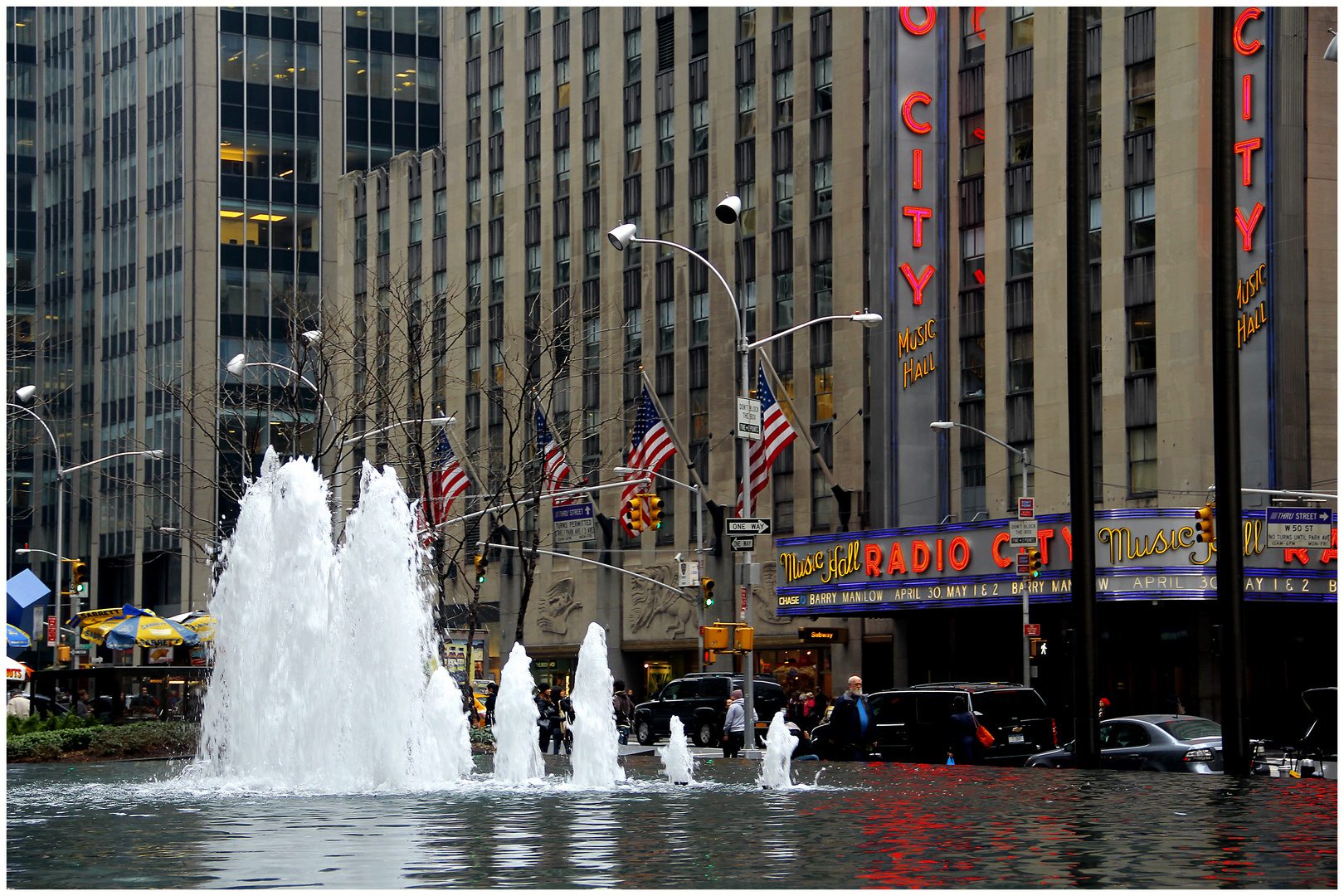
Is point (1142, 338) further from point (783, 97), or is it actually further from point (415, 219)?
point (415, 219)

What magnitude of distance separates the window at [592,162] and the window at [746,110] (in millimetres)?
8789

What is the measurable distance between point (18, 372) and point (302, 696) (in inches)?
3639

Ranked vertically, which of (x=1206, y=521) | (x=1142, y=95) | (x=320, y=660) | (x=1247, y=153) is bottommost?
(x=320, y=660)

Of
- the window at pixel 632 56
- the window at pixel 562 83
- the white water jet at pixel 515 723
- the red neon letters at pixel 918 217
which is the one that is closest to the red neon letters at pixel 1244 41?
Result: the red neon letters at pixel 918 217

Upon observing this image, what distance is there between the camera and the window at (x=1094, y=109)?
53.9 meters

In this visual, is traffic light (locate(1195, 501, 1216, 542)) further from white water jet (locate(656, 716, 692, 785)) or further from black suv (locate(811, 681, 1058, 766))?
white water jet (locate(656, 716, 692, 785))

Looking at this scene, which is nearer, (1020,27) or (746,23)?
(1020,27)

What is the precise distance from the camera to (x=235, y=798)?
67.9ft

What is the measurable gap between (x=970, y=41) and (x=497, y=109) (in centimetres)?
3029

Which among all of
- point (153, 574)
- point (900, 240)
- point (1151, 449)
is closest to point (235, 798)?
point (1151, 449)

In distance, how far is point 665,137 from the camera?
7288cm

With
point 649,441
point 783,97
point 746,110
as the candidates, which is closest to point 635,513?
point 649,441

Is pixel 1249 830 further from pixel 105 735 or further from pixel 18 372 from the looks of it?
pixel 18 372

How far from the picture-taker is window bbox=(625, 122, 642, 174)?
74.1m
